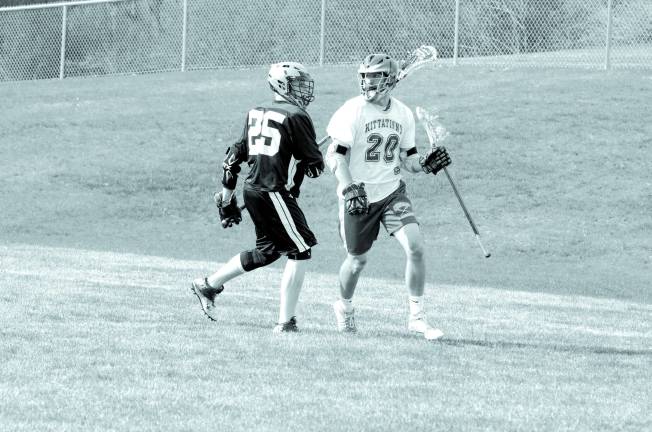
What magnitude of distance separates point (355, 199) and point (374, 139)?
511mm

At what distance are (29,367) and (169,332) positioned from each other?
1.59 m

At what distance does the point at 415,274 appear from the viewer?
8.84 m

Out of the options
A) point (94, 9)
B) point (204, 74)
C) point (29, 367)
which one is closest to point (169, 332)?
point (29, 367)

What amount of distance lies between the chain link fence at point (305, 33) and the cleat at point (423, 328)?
1725 centimetres

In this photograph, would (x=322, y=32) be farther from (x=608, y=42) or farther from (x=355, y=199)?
(x=355, y=199)

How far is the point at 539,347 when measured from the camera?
8.61 m

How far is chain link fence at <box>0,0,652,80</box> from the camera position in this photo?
26703 mm

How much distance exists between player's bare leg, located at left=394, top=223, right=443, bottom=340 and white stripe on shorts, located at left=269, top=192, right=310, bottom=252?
0.67 m

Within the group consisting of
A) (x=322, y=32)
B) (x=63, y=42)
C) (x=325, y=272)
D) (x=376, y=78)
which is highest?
(x=322, y=32)

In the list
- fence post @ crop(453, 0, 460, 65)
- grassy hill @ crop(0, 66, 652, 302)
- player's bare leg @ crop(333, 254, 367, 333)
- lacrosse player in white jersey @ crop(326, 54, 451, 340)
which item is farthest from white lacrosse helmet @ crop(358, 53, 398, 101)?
fence post @ crop(453, 0, 460, 65)

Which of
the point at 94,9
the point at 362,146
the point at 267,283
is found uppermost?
the point at 94,9

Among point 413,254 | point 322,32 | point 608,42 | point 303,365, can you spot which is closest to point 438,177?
point 608,42

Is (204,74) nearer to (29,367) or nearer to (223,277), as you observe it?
(223,277)

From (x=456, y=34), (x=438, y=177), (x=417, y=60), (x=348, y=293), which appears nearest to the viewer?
(x=348, y=293)
